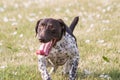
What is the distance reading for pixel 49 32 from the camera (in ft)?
20.4

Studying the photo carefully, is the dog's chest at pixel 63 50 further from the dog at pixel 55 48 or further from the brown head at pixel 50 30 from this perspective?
the brown head at pixel 50 30

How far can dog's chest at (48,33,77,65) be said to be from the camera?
21.6 ft

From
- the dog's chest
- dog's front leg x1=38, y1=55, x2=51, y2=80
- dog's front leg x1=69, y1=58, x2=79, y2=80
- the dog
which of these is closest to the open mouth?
the dog

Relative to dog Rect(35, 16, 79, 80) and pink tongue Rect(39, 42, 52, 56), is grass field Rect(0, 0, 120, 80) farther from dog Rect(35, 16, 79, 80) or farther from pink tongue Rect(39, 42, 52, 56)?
pink tongue Rect(39, 42, 52, 56)

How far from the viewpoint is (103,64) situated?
7559mm

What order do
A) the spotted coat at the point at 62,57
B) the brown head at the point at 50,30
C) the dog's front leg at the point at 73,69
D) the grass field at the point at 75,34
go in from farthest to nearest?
the grass field at the point at 75,34
the dog's front leg at the point at 73,69
the spotted coat at the point at 62,57
the brown head at the point at 50,30

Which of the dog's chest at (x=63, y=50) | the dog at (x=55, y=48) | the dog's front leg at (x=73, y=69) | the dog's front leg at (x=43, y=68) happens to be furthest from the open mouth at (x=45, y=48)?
the dog's front leg at (x=73, y=69)

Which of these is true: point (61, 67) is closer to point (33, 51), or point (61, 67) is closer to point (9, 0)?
point (33, 51)

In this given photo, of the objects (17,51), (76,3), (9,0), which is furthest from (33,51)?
(9,0)

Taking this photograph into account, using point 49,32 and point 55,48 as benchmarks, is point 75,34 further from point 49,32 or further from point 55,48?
point 49,32

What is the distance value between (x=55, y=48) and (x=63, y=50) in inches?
6.1

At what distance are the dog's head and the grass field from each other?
0.73 meters

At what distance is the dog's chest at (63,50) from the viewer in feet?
21.6

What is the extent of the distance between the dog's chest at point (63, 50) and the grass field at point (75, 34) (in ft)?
0.99
